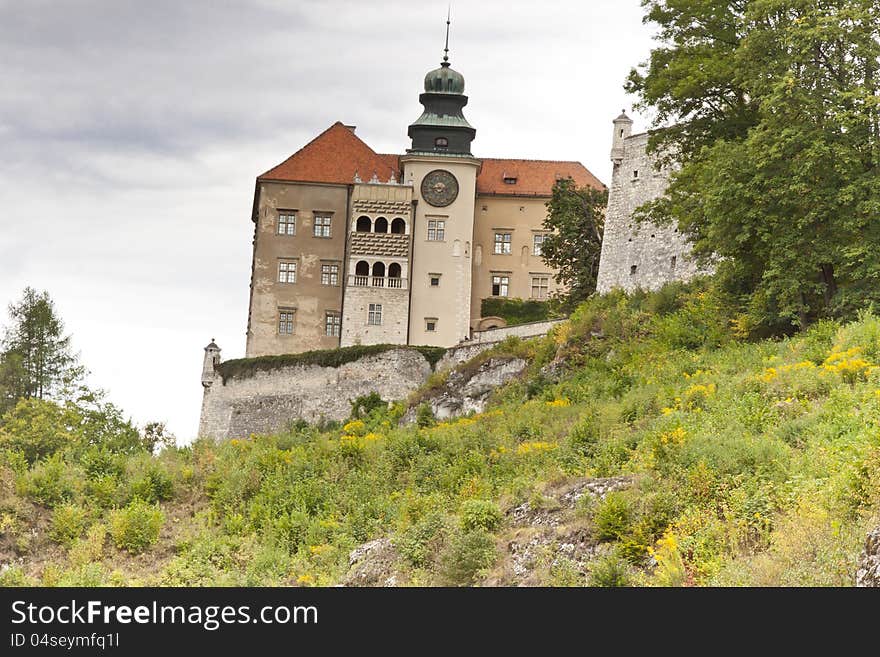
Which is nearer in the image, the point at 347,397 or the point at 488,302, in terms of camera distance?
the point at 347,397

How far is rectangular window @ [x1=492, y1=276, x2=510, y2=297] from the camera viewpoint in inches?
2576

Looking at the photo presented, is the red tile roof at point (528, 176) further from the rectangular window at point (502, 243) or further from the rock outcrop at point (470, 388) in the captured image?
the rock outcrop at point (470, 388)

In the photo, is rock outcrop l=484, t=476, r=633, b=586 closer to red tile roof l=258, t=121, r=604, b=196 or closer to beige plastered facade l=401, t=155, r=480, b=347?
beige plastered facade l=401, t=155, r=480, b=347

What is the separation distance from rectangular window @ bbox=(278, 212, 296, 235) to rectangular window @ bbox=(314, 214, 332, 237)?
1109 mm

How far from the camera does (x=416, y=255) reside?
62.5 m

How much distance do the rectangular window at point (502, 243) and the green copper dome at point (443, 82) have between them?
24.6ft

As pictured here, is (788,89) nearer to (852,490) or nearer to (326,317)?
(852,490)

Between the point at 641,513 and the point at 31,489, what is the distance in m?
15.6

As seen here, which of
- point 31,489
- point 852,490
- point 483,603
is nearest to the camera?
point 483,603

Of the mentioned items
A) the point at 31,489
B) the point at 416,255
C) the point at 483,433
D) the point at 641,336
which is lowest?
the point at 31,489

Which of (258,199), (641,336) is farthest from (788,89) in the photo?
(258,199)

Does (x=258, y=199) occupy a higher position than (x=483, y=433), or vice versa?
(x=258, y=199)

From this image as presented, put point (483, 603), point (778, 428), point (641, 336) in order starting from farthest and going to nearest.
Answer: point (641, 336), point (778, 428), point (483, 603)

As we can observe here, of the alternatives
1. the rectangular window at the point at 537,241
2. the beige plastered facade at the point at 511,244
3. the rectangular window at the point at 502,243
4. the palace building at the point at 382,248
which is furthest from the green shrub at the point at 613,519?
the rectangular window at the point at 537,241
